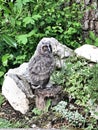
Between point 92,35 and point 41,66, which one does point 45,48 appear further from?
point 92,35

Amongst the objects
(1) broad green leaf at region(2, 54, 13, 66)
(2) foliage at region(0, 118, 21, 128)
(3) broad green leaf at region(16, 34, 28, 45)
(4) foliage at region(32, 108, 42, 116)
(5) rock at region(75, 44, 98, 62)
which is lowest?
Result: (2) foliage at region(0, 118, 21, 128)

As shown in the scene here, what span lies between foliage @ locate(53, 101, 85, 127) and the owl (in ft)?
1.22

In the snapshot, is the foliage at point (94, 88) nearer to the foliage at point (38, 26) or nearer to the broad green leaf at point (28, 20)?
the foliage at point (38, 26)

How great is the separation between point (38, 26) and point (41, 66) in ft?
4.28

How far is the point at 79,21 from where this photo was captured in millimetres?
5898

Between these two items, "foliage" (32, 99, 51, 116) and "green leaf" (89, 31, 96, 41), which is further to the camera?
"green leaf" (89, 31, 96, 41)

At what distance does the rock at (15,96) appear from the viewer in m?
4.70

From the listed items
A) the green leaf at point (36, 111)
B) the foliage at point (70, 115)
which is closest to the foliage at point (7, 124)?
the green leaf at point (36, 111)

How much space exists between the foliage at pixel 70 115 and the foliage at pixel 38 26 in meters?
1.38

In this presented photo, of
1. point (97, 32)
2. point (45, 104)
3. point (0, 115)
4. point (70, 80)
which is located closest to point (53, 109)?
point (45, 104)

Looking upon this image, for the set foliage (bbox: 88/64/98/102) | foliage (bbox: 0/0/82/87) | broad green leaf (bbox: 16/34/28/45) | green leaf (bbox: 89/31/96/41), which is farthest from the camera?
green leaf (bbox: 89/31/96/41)

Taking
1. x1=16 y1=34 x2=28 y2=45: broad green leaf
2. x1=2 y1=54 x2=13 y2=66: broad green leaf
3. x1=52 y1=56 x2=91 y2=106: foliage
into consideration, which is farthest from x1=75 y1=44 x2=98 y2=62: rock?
x1=2 y1=54 x2=13 y2=66: broad green leaf

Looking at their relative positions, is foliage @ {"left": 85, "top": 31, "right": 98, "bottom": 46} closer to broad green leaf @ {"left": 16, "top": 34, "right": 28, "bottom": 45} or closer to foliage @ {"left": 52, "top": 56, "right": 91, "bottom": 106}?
foliage @ {"left": 52, "top": 56, "right": 91, "bottom": 106}

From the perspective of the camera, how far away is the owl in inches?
180
